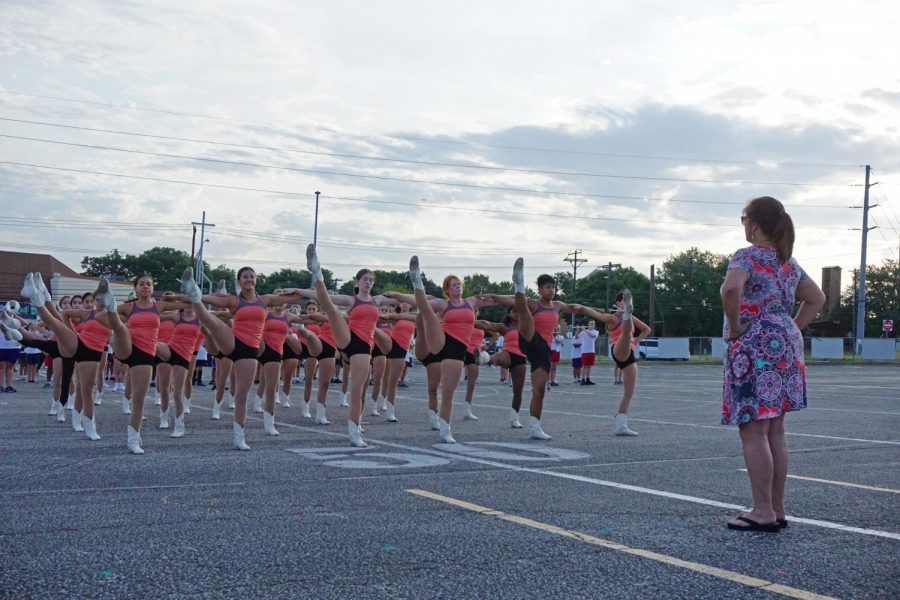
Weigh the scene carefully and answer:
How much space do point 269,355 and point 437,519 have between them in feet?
26.9

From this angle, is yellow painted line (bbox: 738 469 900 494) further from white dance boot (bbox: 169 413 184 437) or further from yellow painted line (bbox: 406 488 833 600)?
white dance boot (bbox: 169 413 184 437)

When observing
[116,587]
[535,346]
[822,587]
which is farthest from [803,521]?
[535,346]

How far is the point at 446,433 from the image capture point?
11.4m

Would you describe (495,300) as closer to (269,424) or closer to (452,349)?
(452,349)

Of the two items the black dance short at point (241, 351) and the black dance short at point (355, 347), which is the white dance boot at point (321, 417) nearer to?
the black dance short at point (355, 347)

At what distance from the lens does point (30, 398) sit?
20156mm

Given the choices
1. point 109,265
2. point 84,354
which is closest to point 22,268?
point 109,265

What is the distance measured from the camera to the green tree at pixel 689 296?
416ft

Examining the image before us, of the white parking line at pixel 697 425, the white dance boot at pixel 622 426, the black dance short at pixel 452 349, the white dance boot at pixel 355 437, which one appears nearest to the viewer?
the white dance boot at pixel 355 437

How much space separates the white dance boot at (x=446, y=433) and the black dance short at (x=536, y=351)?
5.11 feet

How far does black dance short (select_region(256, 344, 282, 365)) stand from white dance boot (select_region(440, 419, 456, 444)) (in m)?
3.45

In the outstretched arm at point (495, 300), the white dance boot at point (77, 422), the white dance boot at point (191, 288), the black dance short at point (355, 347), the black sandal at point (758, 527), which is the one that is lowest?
the white dance boot at point (77, 422)

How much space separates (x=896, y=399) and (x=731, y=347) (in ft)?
55.3

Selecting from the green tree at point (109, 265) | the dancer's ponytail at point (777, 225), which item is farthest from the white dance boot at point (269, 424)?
the green tree at point (109, 265)
